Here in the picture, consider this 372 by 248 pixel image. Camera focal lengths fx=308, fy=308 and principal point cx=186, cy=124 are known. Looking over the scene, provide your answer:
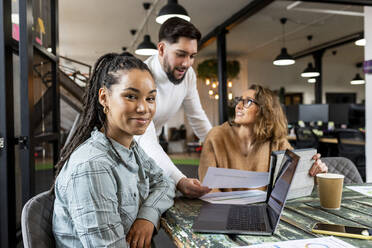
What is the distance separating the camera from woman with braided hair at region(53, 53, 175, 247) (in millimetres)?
837

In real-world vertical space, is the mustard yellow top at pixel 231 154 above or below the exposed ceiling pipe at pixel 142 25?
below

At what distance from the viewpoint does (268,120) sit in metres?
1.77

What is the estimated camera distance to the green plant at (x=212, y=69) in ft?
30.3

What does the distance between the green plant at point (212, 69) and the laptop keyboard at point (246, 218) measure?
836 cm

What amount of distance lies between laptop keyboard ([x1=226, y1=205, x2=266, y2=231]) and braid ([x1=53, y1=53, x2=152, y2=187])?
1.73 feet

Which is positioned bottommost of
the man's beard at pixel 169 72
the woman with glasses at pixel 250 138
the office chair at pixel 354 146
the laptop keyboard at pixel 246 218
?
the office chair at pixel 354 146

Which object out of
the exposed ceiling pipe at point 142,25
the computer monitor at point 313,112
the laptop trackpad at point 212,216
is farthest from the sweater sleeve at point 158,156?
the computer monitor at point 313,112

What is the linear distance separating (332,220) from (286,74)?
10849 mm

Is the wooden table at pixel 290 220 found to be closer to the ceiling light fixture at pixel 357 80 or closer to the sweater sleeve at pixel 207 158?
the sweater sleeve at pixel 207 158

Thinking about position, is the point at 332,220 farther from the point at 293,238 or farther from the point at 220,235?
the point at 220,235

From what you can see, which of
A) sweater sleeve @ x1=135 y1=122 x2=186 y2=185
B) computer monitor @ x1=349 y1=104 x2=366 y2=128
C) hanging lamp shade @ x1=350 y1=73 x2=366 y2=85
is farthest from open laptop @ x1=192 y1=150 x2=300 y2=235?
hanging lamp shade @ x1=350 y1=73 x2=366 y2=85

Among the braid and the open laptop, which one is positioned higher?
the braid

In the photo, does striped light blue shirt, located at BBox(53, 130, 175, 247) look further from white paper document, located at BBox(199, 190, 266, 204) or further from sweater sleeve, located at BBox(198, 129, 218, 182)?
sweater sleeve, located at BBox(198, 129, 218, 182)

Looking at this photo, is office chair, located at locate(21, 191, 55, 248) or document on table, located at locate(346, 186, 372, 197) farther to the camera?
document on table, located at locate(346, 186, 372, 197)
